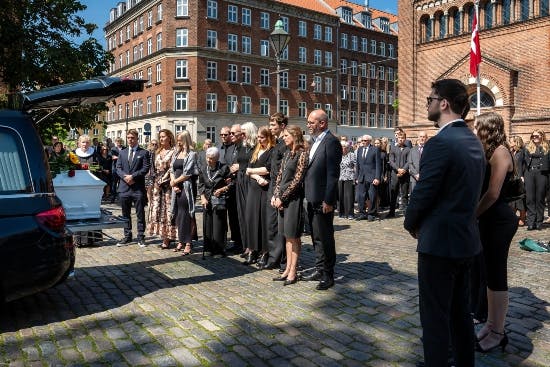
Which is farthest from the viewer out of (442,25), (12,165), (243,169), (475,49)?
(442,25)

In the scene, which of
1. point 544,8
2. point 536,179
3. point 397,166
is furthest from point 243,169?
point 544,8

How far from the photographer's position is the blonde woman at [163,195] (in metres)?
8.73

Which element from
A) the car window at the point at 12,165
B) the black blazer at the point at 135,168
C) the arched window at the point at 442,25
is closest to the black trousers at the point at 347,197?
the black blazer at the point at 135,168

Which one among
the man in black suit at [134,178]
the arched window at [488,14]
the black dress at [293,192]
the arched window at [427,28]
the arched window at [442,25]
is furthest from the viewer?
the arched window at [427,28]

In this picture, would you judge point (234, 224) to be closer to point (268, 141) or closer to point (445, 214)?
point (268, 141)

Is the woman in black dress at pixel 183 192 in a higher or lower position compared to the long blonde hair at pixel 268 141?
lower

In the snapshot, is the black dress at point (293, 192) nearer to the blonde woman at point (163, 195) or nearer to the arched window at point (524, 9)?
the blonde woman at point (163, 195)

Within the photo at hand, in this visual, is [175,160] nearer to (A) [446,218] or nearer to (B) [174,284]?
(B) [174,284]

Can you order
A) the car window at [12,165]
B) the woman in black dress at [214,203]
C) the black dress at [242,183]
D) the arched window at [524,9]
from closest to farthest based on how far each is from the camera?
the car window at [12,165], the black dress at [242,183], the woman in black dress at [214,203], the arched window at [524,9]

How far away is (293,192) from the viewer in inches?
252

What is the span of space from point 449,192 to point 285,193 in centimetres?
340

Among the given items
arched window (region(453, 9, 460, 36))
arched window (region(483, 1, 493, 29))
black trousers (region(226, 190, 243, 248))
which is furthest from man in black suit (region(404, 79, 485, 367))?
arched window (region(453, 9, 460, 36))

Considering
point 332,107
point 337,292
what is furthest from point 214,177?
point 332,107

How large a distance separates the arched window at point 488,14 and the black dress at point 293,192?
23471 millimetres
